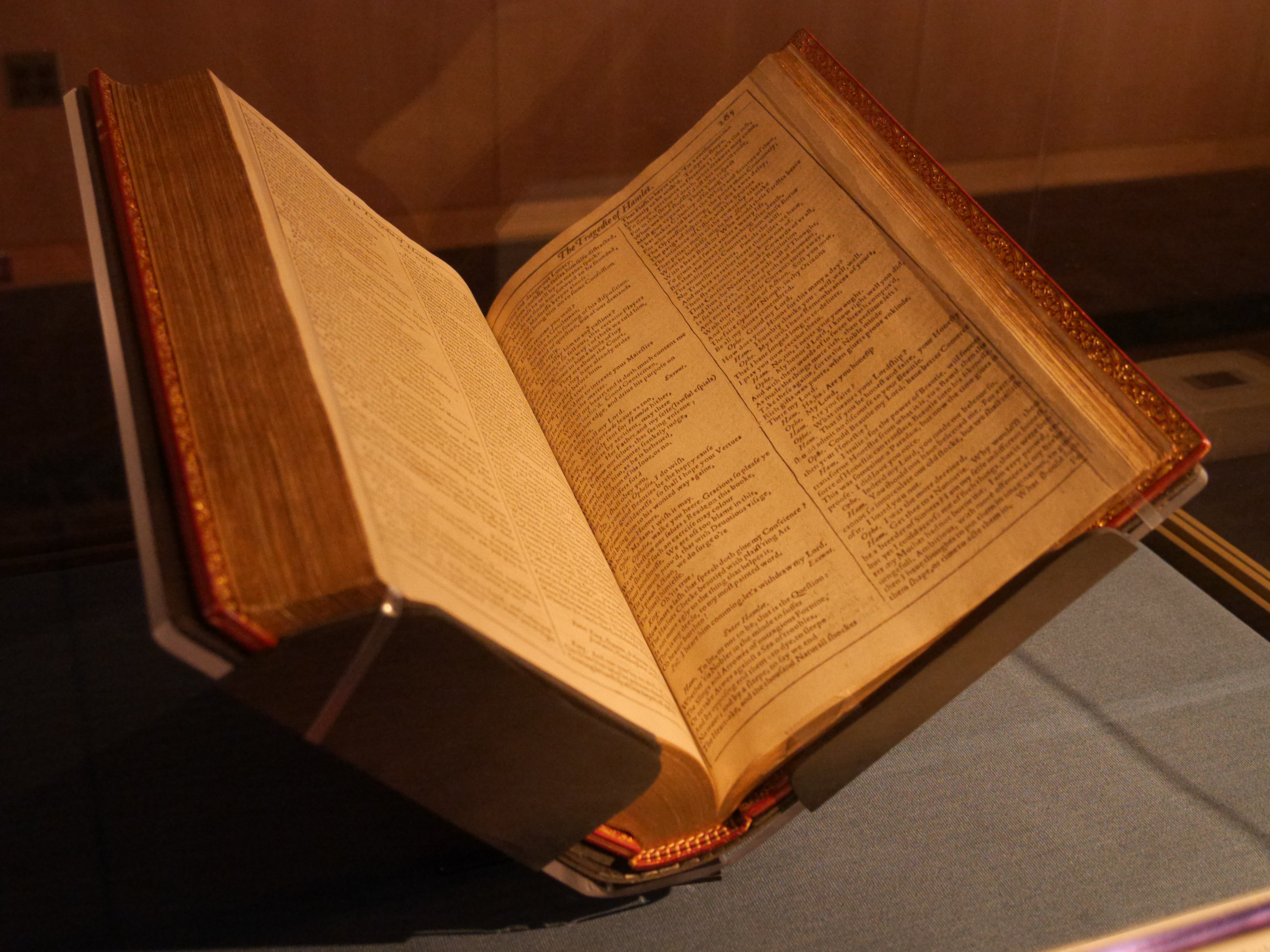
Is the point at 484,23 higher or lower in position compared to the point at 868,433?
higher

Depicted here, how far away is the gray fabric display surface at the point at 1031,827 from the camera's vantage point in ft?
3.26

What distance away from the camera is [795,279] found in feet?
3.58

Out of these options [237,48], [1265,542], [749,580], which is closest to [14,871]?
[749,580]

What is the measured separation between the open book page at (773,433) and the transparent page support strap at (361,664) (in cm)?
33

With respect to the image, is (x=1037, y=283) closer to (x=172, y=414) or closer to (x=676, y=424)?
(x=676, y=424)

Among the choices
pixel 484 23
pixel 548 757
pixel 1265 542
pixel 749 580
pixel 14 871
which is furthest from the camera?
pixel 484 23

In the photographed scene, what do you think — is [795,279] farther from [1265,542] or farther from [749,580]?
[1265,542]

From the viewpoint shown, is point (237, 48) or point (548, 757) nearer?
point (548, 757)

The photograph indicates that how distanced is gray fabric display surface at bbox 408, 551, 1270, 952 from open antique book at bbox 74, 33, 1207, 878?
6.4 inches

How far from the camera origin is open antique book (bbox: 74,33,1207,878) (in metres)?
0.70

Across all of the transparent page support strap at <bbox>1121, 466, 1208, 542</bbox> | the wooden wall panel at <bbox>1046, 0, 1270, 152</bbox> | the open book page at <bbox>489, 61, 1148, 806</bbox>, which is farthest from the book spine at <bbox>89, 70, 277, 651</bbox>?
the wooden wall panel at <bbox>1046, 0, 1270, 152</bbox>

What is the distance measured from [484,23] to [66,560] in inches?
43.0

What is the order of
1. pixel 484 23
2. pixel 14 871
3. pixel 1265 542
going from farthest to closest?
pixel 484 23 → pixel 1265 542 → pixel 14 871

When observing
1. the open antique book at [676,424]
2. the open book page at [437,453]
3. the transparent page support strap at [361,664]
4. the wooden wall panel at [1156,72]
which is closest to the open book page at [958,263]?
the open antique book at [676,424]
